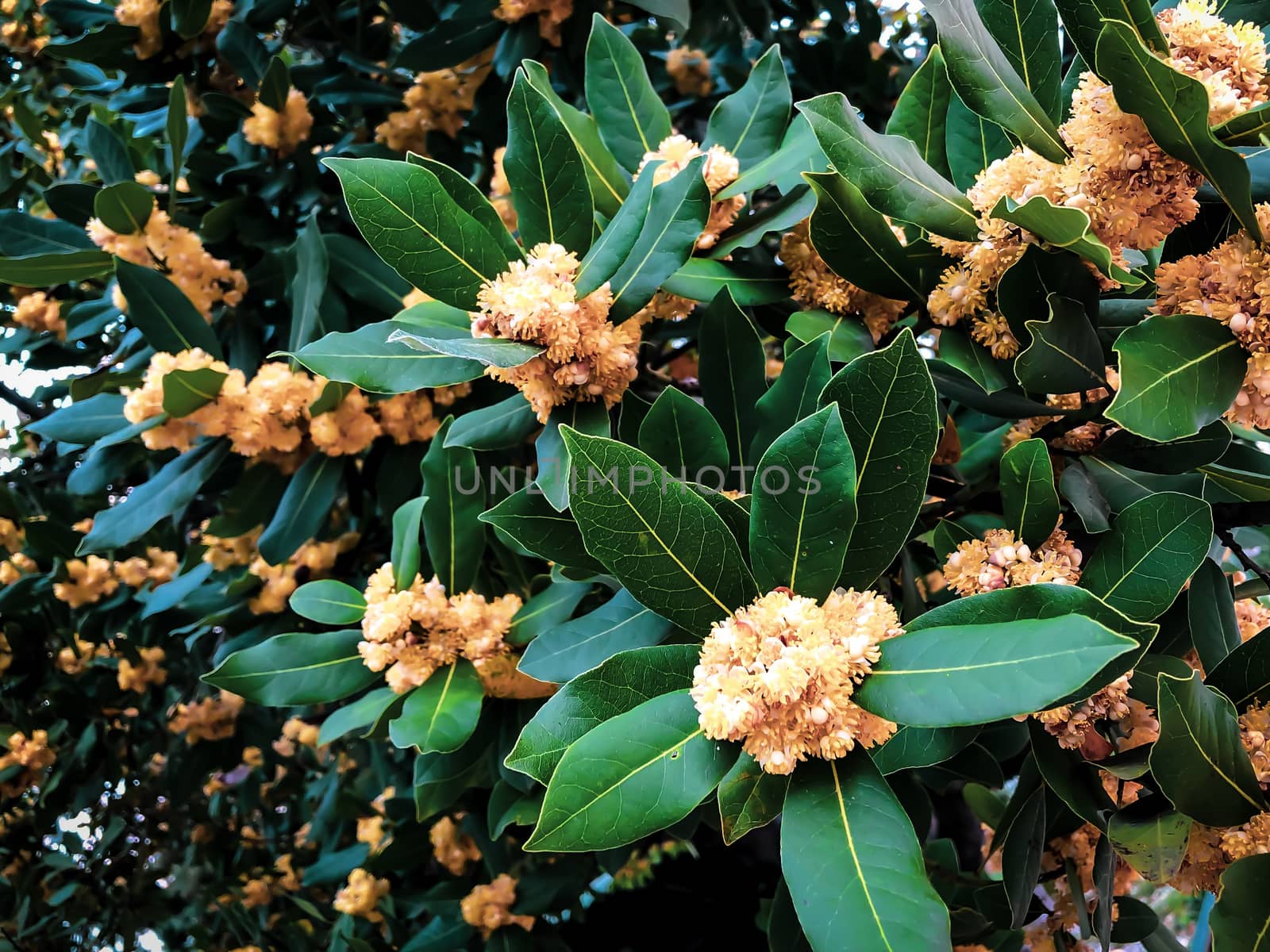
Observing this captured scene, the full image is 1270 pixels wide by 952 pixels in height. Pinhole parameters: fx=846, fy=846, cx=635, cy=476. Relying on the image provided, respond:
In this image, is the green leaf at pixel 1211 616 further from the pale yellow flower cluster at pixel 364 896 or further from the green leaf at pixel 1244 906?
the pale yellow flower cluster at pixel 364 896

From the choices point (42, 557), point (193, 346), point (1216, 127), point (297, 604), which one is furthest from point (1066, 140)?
point (42, 557)

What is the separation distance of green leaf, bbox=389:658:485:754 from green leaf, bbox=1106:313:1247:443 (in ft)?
2.87

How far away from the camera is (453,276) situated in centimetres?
107

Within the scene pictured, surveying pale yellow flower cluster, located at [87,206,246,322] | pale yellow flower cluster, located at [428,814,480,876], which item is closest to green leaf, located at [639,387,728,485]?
pale yellow flower cluster, located at [87,206,246,322]

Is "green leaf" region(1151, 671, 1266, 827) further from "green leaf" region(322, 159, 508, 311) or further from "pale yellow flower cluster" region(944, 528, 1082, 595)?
"green leaf" region(322, 159, 508, 311)

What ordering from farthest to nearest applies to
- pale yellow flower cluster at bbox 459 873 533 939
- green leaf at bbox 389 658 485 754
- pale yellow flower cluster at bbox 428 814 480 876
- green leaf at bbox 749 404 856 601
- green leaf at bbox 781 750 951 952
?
pale yellow flower cluster at bbox 428 814 480 876
pale yellow flower cluster at bbox 459 873 533 939
green leaf at bbox 389 658 485 754
green leaf at bbox 749 404 856 601
green leaf at bbox 781 750 951 952

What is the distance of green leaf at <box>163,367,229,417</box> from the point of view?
142 cm

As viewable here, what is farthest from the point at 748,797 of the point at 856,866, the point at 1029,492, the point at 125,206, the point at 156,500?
the point at 125,206

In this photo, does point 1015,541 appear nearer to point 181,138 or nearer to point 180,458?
point 180,458

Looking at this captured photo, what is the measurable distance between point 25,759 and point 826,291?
2.72 meters

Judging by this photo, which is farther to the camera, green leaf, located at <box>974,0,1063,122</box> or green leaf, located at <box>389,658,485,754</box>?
green leaf, located at <box>389,658,485,754</box>

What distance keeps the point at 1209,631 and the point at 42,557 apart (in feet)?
9.09

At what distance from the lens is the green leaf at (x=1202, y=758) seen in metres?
0.79

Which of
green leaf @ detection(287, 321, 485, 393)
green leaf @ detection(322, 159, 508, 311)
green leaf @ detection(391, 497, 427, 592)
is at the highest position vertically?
green leaf @ detection(322, 159, 508, 311)
